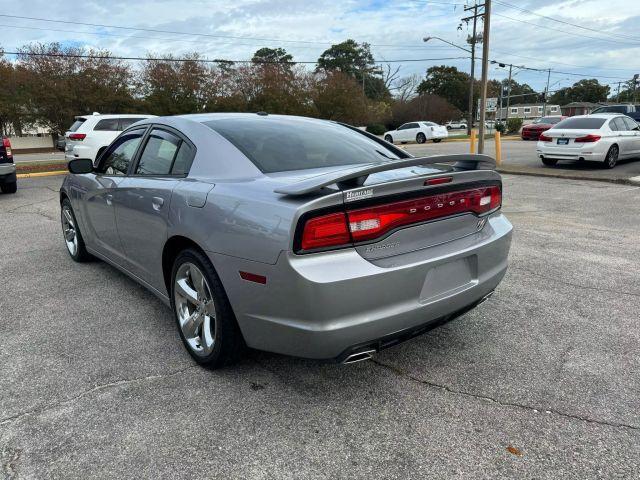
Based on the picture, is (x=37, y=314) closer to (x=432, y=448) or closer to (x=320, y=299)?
(x=320, y=299)

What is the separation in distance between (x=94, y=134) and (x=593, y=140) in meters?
13.2

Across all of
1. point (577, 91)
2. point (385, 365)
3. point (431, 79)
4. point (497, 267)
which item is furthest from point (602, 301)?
point (577, 91)

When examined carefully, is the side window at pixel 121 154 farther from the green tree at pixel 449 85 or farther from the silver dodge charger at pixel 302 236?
the green tree at pixel 449 85

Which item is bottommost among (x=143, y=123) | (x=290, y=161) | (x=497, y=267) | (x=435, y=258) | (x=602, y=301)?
(x=602, y=301)

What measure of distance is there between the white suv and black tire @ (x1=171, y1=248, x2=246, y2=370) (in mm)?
11522

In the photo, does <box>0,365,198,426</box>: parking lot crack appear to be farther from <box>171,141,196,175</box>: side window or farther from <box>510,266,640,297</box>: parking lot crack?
<box>510,266,640,297</box>: parking lot crack

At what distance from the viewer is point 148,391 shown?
275 cm

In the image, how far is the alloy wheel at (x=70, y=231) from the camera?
516cm

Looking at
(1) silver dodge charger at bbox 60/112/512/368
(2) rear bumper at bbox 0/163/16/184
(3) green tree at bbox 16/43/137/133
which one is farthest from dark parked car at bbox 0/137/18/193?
(3) green tree at bbox 16/43/137/133

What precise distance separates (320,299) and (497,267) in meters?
1.35

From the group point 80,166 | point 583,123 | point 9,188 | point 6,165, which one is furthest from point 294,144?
point 583,123

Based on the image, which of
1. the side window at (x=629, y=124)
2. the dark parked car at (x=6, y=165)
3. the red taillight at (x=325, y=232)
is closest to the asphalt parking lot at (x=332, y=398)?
the red taillight at (x=325, y=232)

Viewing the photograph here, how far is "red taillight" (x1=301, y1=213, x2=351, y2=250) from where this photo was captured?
2254 millimetres

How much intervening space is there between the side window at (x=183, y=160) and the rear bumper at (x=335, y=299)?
81cm
